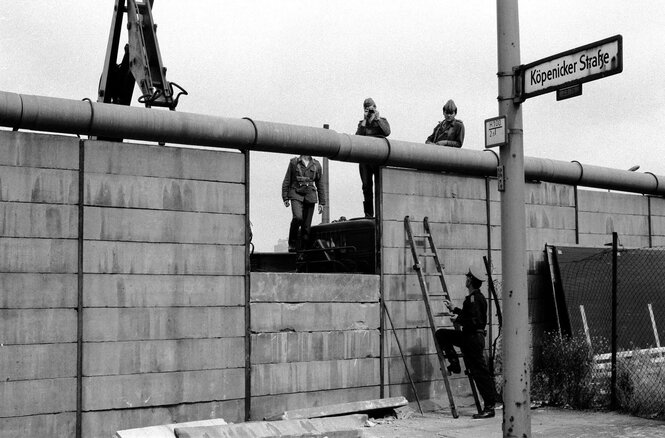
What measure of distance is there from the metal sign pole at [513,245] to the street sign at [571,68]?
6.9 inches

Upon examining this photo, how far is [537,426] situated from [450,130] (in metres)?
4.95

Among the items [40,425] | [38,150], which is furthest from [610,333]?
[38,150]

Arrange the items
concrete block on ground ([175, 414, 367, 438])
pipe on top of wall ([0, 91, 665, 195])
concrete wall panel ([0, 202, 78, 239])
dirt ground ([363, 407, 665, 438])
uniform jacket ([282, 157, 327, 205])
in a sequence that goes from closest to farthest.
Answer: concrete block on ground ([175, 414, 367, 438]) < concrete wall panel ([0, 202, 78, 239]) < pipe on top of wall ([0, 91, 665, 195]) < dirt ground ([363, 407, 665, 438]) < uniform jacket ([282, 157, 327, 205])

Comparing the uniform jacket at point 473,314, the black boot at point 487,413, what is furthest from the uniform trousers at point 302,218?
the black boot at point 487,413

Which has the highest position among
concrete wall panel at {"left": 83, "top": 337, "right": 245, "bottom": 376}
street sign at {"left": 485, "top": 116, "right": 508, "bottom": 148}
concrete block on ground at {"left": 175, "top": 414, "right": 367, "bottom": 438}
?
A: street sign at {"left": 485, "top": 116, "right": 508, "bottom": 148}

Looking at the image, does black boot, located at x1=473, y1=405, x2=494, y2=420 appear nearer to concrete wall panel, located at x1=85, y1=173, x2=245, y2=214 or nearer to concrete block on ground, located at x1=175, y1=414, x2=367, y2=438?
concrete block on ground, located at x1=175, y1=414, x2=367, y2=438

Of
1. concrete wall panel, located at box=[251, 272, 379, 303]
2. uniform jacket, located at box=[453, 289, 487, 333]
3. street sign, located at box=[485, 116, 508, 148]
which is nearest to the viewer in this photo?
street sign, located at box=[485, 116, 508, 148]

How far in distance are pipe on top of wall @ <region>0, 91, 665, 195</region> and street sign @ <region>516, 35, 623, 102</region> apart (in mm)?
3819

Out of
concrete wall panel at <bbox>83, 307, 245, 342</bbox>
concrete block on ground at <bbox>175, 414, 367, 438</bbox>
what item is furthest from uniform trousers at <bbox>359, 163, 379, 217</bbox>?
concrete block on ground at <bbox>175, 414, 367, 438</bbox>

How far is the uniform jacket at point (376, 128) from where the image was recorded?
1305 cm

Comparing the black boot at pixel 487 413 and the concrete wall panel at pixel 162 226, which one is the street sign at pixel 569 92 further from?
the black boot at pixel 487 413

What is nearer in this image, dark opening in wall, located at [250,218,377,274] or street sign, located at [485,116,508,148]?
street sign, located at [485,116,508,148]

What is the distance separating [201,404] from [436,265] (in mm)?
3969

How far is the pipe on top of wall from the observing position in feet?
31.3
